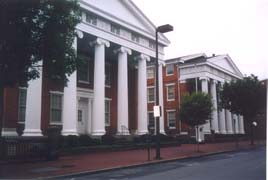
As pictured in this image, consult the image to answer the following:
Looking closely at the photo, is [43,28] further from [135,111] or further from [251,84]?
[251,84]

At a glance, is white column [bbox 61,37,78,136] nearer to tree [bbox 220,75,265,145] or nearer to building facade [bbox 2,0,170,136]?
building facade [bbox 2,0,170,136]

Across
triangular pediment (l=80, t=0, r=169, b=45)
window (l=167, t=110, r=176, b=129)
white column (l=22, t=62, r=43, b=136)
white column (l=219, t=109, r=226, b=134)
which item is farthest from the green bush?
white column (l=219, t=109, r=226, b=134)

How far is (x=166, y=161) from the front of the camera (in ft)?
53.8

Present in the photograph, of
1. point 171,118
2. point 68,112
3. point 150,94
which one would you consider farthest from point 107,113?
point 171,118

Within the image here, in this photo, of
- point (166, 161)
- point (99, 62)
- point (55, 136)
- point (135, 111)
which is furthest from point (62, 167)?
point (135, 111)

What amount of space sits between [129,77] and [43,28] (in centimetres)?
2045

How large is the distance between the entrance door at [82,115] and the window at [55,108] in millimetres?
2692

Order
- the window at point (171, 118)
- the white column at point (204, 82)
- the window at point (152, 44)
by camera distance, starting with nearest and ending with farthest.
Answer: the window at point (152, 44) < the white column at point (204, 82) < the window at point (171, 118)

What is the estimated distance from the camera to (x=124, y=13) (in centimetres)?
2648

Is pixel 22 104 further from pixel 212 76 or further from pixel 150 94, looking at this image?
pixel 212 76

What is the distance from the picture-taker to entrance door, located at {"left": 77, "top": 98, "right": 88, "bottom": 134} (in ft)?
87.1

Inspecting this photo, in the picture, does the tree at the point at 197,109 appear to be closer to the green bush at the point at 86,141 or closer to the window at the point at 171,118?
the green bush at the point at 86,141

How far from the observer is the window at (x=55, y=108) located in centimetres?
2352

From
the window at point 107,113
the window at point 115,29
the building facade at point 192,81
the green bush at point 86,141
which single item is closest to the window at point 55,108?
the green bush at point 86,141
